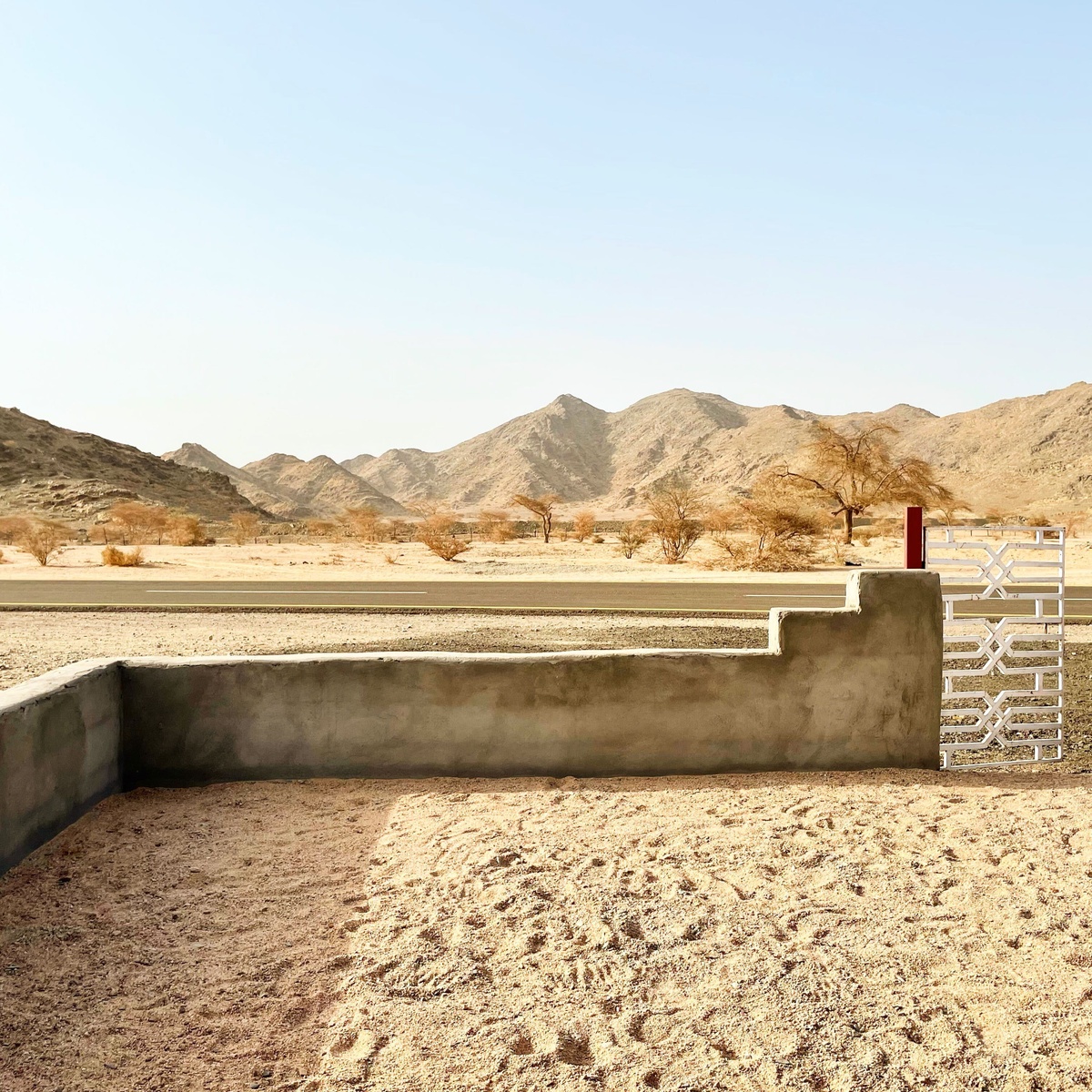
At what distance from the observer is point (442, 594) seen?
2014cm

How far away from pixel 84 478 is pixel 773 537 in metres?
60.2

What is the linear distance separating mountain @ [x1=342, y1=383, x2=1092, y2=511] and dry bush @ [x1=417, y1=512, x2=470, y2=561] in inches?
1805

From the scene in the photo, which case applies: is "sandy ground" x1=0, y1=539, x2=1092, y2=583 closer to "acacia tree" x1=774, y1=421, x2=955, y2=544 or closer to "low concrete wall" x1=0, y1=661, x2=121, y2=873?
"acacia tree" x1=774, y1=421, x2=955, y2=544

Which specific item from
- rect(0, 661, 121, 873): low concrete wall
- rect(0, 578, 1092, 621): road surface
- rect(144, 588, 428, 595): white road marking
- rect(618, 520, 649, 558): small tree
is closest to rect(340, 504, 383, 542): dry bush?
rect(618, 520, 649, 558): small tree

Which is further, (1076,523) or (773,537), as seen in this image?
(1076,523)

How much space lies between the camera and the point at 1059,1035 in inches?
136

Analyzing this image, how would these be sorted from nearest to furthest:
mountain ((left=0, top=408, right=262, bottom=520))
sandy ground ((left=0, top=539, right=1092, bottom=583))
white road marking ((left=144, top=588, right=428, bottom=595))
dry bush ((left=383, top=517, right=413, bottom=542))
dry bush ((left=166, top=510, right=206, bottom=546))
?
white road marking ((left=144, top=588, right=428, bottom=595)) < sandy ground ((left=0, top=539, right=1092, bottom=583)) < dry bush ((left=166, top=510, right=206, bottom=546)) < dry bush ((left=383, top=517, right=413, bottom=542)) < mountain ((left=0, top=408, right=262, bottom=520))

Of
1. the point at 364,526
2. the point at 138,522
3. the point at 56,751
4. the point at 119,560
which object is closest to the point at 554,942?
the point at 56,751

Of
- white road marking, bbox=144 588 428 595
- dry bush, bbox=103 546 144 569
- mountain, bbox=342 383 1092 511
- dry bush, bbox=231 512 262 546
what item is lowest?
white road marking, bbox=144 588 428 595

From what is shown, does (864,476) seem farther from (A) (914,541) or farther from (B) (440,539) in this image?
(A) (914,541)

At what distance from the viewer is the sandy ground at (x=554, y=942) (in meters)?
3.33

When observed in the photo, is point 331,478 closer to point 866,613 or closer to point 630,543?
point 630,543

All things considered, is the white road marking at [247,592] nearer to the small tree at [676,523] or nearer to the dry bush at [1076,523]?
the small tree at [676,523]

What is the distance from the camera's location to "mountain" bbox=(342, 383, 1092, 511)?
9050cm
